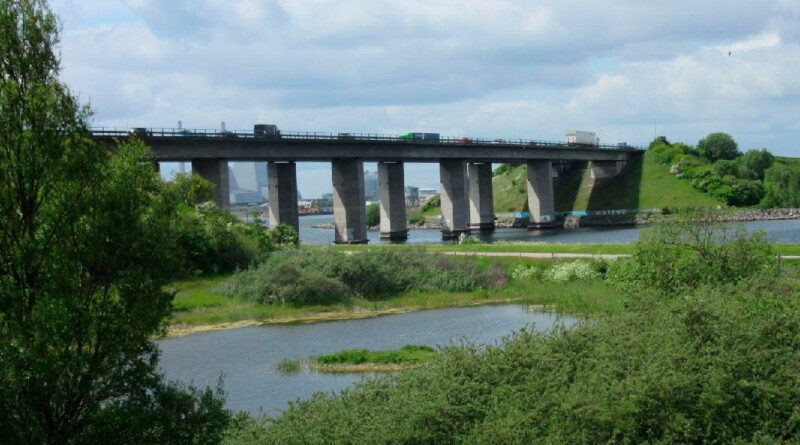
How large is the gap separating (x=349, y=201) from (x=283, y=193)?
9.61m

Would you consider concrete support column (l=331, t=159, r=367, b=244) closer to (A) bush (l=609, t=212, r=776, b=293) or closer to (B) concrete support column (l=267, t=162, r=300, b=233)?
(B) concrete support column (l=267, t=162, r=300, b=233)

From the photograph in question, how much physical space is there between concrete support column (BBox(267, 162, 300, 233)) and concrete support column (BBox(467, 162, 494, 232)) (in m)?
41.9

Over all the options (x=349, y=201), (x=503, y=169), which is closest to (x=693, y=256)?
(x=349, y=201)

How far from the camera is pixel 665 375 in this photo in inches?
648

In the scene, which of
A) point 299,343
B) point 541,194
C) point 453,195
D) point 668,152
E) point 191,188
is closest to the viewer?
point 299,343

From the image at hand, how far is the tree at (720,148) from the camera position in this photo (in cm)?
16750

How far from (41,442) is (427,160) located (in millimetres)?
104649

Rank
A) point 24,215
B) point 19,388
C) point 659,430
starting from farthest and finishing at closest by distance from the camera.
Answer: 1. point 659,430
2. point 24,215
3. point 19,388

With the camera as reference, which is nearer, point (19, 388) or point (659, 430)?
point (19, 388)

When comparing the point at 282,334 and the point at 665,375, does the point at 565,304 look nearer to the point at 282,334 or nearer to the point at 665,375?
the point at 282,334

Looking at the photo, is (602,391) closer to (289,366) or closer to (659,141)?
(289,366)

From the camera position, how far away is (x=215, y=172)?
86.9 metres

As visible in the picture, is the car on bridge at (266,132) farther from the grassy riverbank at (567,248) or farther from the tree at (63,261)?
the tree at (63,261)

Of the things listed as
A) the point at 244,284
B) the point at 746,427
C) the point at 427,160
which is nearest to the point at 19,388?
the point at 746,427
